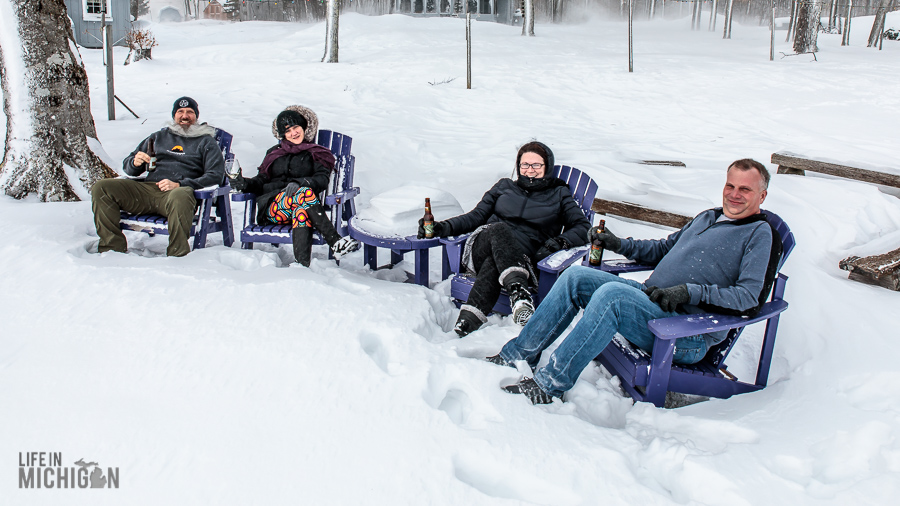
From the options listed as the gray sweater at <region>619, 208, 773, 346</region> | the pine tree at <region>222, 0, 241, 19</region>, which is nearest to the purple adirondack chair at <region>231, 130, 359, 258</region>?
the gray sweater at <region>619, 208, 773, 346</region>

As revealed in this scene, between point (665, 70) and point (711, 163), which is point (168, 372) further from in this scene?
point (665, 70)

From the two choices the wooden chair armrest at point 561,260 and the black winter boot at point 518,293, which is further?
the wooden chair armrest at point 561,260

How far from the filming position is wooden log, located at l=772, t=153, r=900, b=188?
190 inches

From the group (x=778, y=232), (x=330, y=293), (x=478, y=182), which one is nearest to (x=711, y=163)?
(x=478, y=182)

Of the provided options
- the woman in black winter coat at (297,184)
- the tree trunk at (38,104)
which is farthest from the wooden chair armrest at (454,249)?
the tree trunk at (38,104)

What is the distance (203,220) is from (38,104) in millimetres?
1875

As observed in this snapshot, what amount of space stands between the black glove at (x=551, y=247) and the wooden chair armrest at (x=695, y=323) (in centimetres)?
105

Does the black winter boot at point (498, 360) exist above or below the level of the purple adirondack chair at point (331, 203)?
below

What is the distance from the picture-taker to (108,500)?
1.85m

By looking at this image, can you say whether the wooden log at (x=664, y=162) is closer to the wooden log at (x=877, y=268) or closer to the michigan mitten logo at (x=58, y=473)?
the wooden log at (x=877, y=268)

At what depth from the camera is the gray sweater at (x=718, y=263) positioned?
7.55 feet

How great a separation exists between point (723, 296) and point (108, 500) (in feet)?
7.53

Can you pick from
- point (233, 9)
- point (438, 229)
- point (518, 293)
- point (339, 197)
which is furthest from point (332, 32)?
point (233, 9)

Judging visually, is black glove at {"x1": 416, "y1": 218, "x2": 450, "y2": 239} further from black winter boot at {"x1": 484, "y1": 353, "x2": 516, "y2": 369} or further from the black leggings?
black winter boot at {"x1": 484, "y1": 353, "x2": 516, "y2": 369}
